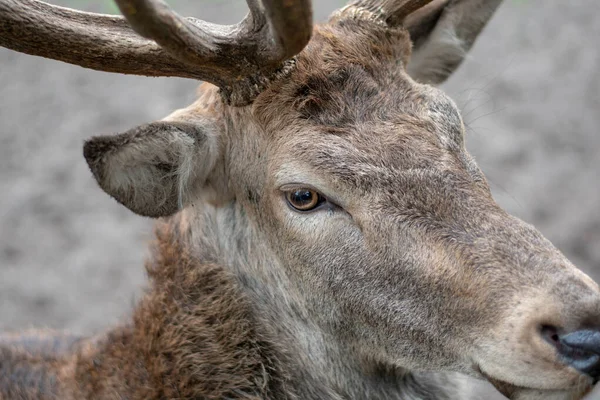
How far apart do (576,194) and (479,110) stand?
67.6 inches

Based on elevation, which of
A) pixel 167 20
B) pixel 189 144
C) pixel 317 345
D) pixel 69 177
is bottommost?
pixel 317 345

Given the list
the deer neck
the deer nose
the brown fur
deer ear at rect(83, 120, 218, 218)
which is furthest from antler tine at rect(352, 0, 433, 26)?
the deer nose

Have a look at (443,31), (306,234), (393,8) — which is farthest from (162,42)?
(443,31)

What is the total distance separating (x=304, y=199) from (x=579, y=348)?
150cm

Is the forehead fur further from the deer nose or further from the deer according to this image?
the deer nose

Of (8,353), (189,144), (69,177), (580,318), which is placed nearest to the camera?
(580,318)

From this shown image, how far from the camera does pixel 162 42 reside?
11.1 feet

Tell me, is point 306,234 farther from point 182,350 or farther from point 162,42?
point 162,42

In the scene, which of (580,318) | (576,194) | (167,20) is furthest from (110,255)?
(580,318)

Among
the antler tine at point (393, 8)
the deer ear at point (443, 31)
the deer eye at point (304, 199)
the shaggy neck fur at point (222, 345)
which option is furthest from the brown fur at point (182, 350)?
the deer ear at point (443, 31)

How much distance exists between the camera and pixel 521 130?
9.91m

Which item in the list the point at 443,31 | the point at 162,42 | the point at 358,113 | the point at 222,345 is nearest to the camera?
the point at 162,42

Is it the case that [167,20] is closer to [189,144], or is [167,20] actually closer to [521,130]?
[189,144]

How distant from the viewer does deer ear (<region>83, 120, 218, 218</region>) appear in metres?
3.86
